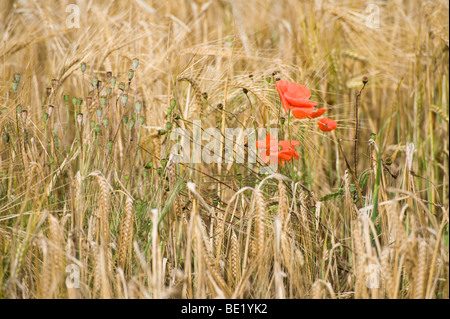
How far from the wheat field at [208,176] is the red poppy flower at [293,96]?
6cm

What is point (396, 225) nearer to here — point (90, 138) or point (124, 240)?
point (124, 240)

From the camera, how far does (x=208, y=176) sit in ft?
4.06

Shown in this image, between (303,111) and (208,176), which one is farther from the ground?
(303,111)

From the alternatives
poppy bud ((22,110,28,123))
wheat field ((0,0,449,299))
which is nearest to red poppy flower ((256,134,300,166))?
wheat field ((0,0,449,299))

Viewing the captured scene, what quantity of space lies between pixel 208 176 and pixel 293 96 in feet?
0.95

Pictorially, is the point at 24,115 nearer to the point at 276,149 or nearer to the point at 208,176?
the point at 208,176

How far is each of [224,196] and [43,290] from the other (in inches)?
27.6

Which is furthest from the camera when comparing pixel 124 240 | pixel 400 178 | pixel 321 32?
pixel 321 32

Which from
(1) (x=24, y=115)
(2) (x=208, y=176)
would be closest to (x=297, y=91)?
(2) (x=208, y=176)

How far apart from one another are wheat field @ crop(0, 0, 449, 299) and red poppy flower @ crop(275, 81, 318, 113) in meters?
0.06

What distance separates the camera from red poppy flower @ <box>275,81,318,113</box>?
1152 mm
